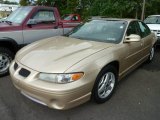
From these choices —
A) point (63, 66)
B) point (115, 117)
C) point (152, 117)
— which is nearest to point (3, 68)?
point (63, 66)

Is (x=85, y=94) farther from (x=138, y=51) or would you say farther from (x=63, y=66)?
(x=138, y=51)

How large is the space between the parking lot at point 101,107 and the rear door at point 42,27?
141 centimetres

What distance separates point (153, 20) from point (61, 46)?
6820 millimetres

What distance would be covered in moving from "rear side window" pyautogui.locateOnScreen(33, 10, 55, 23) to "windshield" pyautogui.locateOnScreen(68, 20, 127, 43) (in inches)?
50.3

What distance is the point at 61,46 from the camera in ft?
12.3

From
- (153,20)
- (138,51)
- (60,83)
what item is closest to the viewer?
(60,83)

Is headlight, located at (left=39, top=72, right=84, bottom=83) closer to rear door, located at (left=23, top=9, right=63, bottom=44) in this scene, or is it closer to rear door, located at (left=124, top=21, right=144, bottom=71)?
rear door, located at (left=124, top=21, right=144, bottom=71)

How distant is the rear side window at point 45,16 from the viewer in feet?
17.7

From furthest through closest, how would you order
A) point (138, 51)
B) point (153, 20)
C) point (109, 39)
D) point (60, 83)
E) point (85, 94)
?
1. point (153, 20)
2. point (138, 51)
3. point (109, 39)
4. point (85, 94)
5. point (60, 83)

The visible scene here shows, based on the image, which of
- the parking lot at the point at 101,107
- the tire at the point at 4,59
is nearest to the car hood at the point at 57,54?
the parking lot at the point at 101,107

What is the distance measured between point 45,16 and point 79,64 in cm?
304

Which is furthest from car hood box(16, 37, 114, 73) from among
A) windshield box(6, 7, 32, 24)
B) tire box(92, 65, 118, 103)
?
windshield box(6, 7, 32, 24)

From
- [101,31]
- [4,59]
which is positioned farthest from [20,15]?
[101,31]

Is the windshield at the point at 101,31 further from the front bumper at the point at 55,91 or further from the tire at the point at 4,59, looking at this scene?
the tire at the point at 4,59
